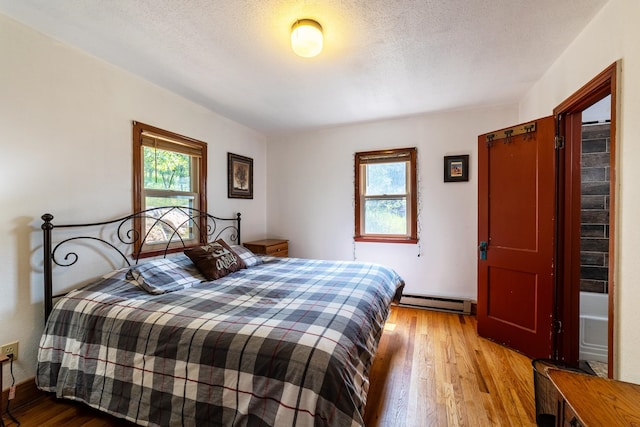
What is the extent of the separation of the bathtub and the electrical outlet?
4209 mm

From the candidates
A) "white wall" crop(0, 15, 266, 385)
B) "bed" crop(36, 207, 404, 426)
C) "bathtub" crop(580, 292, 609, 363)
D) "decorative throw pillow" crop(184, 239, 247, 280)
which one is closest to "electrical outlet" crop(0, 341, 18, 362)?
"white wall" crop(0, 15, 266, 385)

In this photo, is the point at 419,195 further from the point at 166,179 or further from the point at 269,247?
the point at 166,179

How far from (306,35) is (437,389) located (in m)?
2.49

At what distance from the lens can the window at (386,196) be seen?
359cm

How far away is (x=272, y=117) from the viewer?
3.52 m

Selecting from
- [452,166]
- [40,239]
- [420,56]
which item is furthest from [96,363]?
[452,166]

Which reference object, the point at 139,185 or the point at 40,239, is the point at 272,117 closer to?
the point at 139,185

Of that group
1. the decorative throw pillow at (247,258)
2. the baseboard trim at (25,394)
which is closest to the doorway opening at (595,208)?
the decorative throw pillow at (247,258)

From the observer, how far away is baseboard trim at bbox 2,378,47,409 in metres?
1.71

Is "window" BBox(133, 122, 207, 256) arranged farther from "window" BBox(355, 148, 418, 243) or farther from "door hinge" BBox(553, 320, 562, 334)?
"door hinge" BBox(553, 320, 562, 334)

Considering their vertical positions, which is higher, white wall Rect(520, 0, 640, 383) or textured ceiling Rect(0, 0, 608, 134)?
textured ceiling Rect(0, 0, 608, 134)

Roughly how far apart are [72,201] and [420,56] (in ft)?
9.33

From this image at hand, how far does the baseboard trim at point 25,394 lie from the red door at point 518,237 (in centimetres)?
360

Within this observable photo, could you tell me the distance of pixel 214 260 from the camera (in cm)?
248
